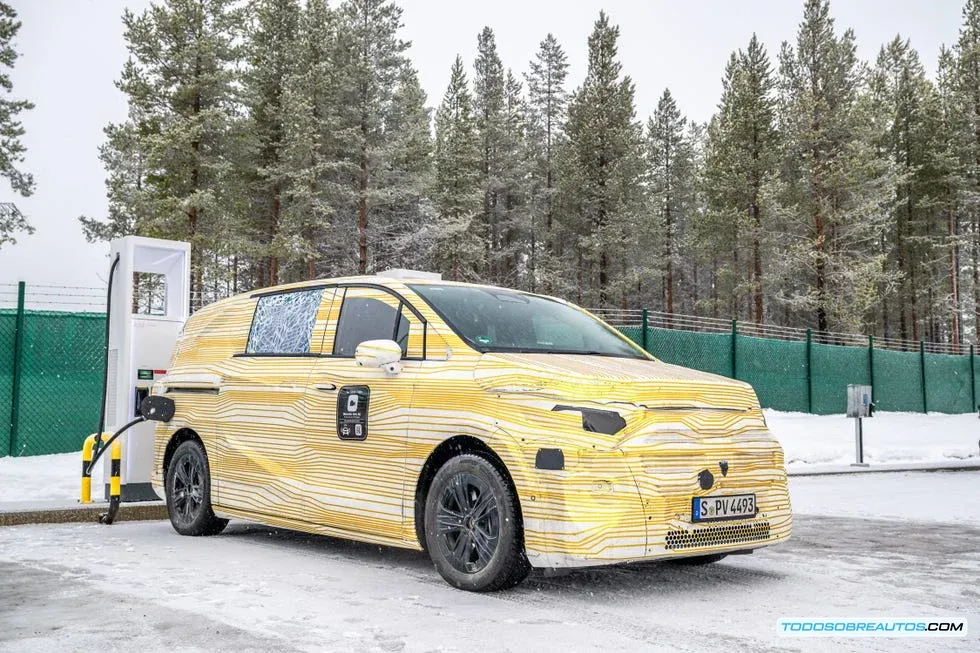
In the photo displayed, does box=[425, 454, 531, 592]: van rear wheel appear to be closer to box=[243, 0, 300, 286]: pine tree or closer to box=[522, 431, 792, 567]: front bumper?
box=[522, 431, 792, 567]: front bumper

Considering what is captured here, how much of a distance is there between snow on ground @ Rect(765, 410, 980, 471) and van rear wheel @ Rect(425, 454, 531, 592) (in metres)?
12.1

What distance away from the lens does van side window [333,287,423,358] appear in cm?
663

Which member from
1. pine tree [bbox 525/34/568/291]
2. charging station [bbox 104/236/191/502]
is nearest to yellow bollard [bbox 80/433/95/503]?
charging station [bbox 104/236/191/502]

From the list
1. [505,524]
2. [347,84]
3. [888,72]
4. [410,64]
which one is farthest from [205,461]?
→ [888,72]

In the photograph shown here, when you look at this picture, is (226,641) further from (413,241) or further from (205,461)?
(413,241)

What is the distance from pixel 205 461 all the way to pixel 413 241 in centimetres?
3213

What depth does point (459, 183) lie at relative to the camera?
51.2 meters

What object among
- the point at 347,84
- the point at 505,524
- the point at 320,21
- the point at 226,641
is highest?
the point at 320,21

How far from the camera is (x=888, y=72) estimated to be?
2420 inches

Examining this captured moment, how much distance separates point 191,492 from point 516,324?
11.6ft

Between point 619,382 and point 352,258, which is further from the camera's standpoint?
point 352,258

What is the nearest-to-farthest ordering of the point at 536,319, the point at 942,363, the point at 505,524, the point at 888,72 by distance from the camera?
the point at 505,524, the point at 536,319, the point at 942,363, the point at 888,72

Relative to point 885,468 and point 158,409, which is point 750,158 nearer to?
point 885,468

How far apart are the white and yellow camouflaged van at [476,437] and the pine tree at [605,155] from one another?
134 feet
